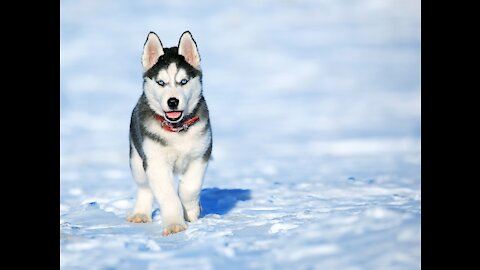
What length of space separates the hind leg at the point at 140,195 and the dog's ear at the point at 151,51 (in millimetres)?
984

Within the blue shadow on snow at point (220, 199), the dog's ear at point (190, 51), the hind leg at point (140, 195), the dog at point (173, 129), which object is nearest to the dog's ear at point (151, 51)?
the dog at point (173, 129)

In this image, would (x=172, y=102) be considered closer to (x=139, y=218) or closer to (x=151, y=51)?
(x=151, y=51)

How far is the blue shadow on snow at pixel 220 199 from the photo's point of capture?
8273mm

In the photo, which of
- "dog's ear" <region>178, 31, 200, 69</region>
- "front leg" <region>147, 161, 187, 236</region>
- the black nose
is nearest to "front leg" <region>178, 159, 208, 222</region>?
"front leg" <region>147, 161, 187, 236</region>

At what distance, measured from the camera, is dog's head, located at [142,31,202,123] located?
7.01m

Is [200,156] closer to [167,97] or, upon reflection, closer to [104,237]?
[167,97]

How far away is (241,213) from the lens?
8000 mm

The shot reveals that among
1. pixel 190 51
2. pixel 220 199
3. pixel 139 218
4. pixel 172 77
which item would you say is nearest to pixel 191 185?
pixel 139 218

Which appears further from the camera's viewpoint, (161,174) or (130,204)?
(130,204)

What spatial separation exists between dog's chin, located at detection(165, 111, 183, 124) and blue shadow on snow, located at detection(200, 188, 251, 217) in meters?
1.25

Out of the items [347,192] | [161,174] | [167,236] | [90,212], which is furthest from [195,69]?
[347,192]

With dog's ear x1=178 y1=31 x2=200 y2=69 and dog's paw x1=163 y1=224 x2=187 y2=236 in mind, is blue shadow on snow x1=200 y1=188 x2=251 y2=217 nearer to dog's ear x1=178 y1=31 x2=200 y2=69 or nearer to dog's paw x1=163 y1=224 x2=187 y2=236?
dog's paw x1=163 y1=224 x2=187 y2=236

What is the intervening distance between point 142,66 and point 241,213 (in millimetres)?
1925

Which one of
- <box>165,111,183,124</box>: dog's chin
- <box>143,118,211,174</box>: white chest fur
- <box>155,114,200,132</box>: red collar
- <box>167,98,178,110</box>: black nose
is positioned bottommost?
<box>143,118,211,174</box>: white chest fur
